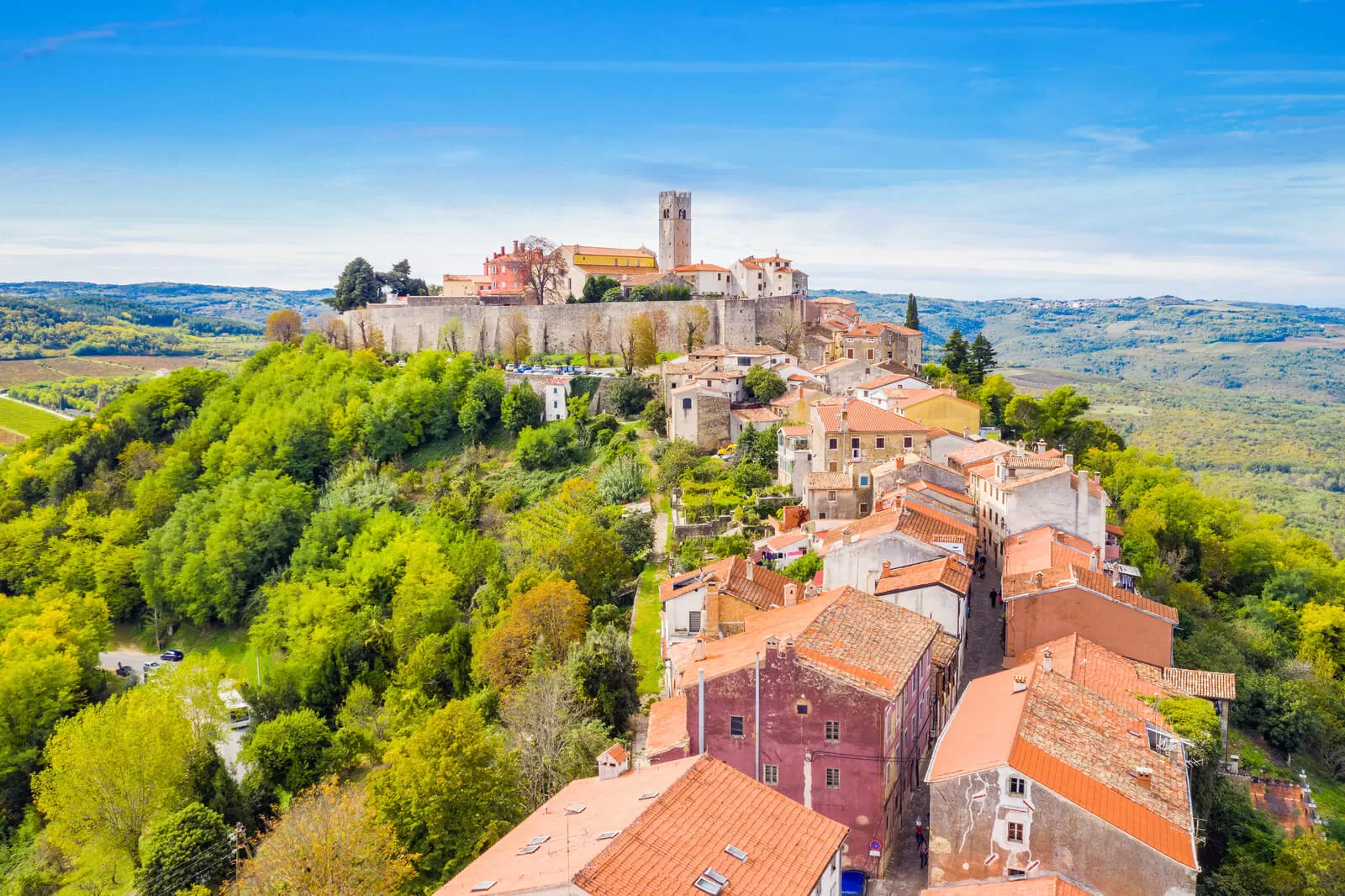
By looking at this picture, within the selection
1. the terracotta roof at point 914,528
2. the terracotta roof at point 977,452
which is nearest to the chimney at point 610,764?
the terracotta roof at point 914,528

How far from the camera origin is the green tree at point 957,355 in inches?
2438

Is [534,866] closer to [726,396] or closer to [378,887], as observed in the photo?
[378,887]

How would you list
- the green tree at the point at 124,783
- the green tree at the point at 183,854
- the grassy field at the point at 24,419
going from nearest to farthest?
the green tree at the point at 183,854
the green tree at the point at 124,783
the grassy field at the point at 24,419

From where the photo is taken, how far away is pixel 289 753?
28.5m

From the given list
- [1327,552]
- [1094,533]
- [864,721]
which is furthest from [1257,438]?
[864,721]

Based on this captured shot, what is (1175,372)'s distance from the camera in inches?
7367

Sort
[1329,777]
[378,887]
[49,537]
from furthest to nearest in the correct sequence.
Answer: [49,537], [1329,777], [378,887]

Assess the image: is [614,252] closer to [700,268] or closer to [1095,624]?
[700,268]

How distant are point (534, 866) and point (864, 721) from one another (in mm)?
7553

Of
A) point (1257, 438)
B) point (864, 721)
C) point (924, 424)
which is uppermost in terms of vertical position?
point (924, 424)

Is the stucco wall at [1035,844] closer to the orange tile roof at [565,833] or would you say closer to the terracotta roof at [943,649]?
the orange tile roof at [565,833]

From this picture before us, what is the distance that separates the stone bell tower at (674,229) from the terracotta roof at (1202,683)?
→ 64462 millimetres

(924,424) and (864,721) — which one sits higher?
(924,424)

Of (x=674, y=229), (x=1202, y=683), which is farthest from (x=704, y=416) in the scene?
(x=674, y=229)
